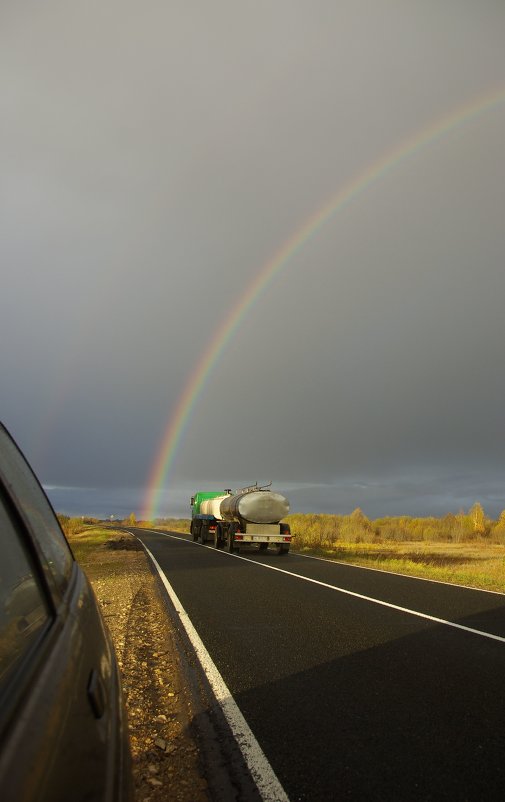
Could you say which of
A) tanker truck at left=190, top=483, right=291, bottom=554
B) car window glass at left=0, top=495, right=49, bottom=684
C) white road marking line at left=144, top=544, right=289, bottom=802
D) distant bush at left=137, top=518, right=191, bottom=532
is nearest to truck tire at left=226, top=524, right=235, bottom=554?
tanker truck at left=190, top=483, right=291, bottom=554

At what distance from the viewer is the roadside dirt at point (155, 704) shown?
3.49 meters

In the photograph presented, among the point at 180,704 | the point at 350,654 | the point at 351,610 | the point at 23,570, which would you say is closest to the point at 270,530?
the point at 351,610

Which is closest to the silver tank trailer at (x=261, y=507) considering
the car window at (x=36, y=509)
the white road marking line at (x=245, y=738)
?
the white road marking line at (x=245, y=738)

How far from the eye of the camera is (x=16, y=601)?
1.75m

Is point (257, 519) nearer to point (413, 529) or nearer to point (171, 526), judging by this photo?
point (413, 529)

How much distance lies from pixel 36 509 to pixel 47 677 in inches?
41.3

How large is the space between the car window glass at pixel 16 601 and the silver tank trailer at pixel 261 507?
2192cm

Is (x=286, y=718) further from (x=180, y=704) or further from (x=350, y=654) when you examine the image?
(x=350, y=654)

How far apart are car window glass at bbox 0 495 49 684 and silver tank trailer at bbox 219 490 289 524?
863 inches

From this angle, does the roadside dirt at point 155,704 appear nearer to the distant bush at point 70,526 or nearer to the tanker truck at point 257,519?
the tanker truck at point 257,519

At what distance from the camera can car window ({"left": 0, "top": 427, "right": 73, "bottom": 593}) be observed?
2021 mm

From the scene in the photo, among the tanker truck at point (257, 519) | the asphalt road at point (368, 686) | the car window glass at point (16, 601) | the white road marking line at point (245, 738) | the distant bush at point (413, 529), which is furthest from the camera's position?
the distant bush at point (413, 529)

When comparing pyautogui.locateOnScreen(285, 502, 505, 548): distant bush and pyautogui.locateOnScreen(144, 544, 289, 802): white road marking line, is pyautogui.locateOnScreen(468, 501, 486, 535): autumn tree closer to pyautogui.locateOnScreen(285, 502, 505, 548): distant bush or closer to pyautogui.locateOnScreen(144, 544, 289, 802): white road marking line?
pyautogui.locateOnScreen(285, 502, 505, 548): distant bush

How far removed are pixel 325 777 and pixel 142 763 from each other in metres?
1.26
